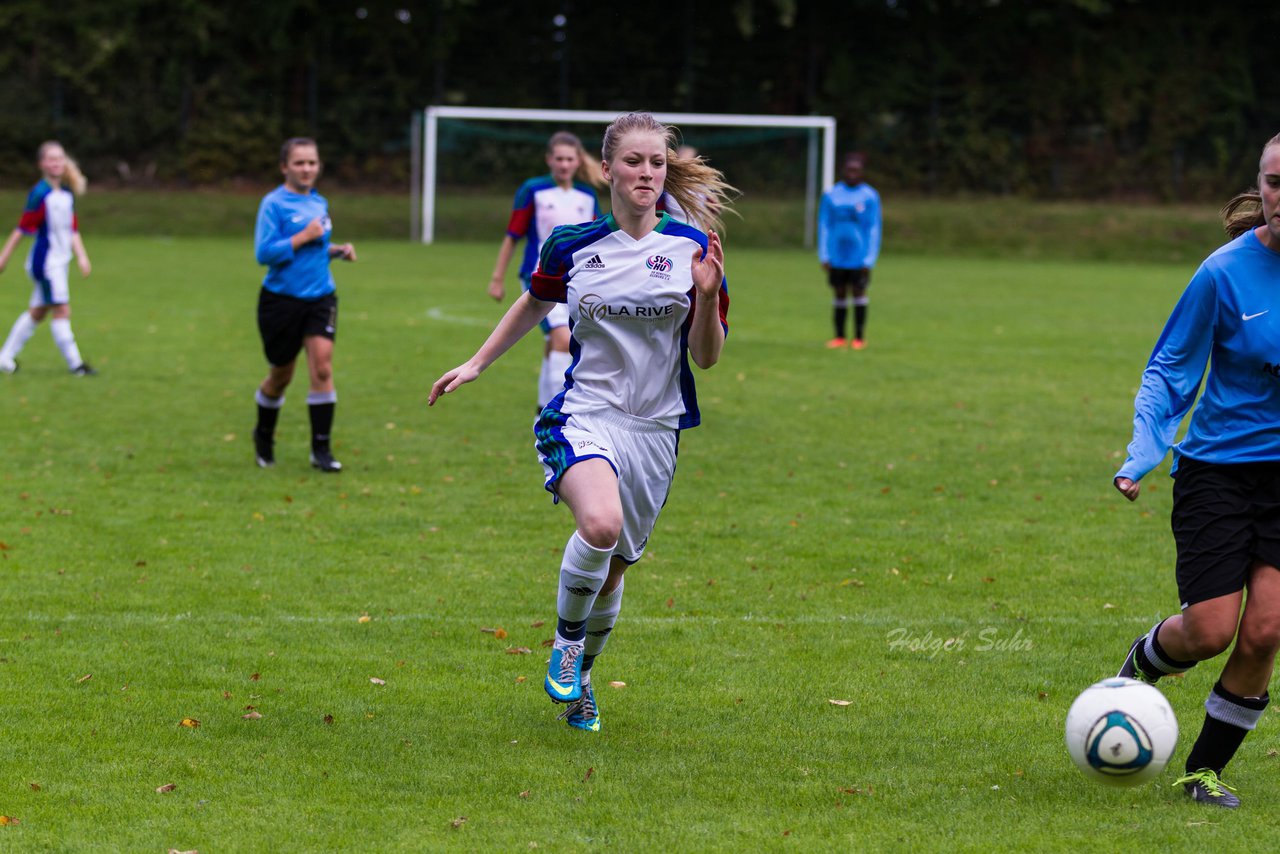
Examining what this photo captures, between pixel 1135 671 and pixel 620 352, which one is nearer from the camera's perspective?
pixel 1135 671

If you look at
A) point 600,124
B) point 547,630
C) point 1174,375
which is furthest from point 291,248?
point 600,124

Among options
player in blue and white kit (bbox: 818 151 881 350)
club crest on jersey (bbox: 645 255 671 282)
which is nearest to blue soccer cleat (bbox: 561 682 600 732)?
club crest on jersey (bbox: 645 255 671 282)

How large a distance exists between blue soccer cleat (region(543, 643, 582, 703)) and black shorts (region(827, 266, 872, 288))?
12.8 meters

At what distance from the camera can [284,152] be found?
9531 millimetres

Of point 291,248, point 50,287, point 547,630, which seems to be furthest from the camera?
point 50,287

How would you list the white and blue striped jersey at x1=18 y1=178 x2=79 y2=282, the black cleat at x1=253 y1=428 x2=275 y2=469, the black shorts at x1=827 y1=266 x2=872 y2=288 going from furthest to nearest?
the black shorts at x1=827 y1=266 x2=872 y2=288
the white and blue striped jersey at x1=18 y1=178 x2=79 y2=282
the black cleat at x1=253 y1=428 x2=275 y2=469

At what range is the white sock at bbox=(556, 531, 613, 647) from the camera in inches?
193

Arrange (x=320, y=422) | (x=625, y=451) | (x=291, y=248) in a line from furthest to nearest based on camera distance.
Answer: (x=320, y=422)
(x=291, y=248)
(x=625, y=451)

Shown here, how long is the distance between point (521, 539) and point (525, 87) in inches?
1502

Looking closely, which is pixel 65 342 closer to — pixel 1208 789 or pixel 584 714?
pixel 584 714

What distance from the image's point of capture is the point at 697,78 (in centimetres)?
4503

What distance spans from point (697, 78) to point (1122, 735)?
42406 mm

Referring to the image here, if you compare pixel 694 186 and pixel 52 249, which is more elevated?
pixel 694 186

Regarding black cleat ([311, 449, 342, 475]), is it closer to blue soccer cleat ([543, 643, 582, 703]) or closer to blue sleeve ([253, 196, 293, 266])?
blue sleeve ([253, 196, 293, 266])
